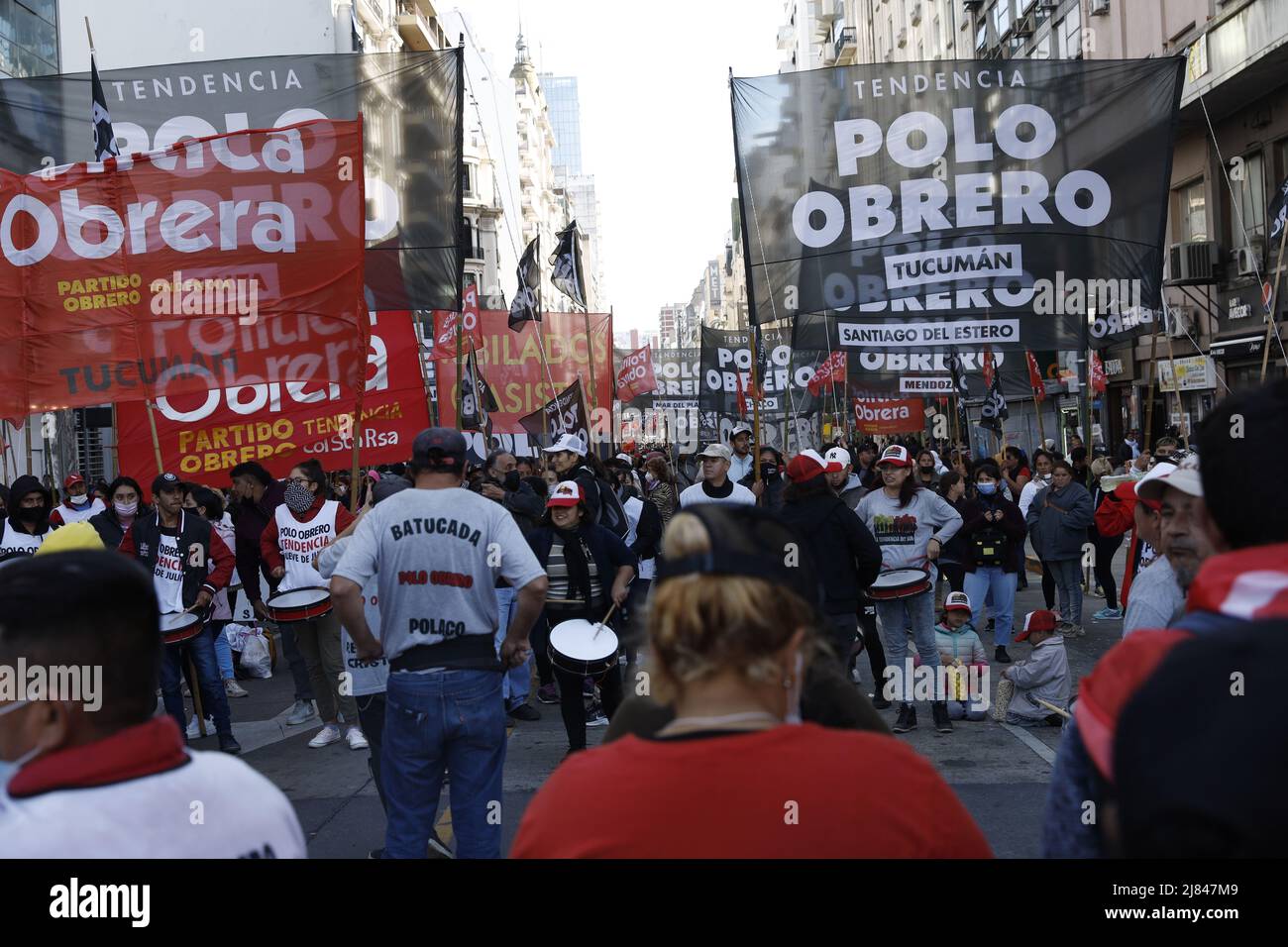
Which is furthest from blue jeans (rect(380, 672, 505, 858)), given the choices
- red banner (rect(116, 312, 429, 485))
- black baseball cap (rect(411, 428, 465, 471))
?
red banner (rect(116, 312, 429, 485))

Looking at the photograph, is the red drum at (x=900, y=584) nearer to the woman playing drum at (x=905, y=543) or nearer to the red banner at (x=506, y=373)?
the woman playing drum at (x=905, y=543)

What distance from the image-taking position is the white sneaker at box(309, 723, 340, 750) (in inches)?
317

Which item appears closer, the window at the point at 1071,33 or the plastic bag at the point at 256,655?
the plastic bag at the point at 256,655

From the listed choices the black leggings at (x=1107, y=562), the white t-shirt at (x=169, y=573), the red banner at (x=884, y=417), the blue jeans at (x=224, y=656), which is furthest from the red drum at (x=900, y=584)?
the red banner at (x=884, y=417)

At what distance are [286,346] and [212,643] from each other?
2088mm

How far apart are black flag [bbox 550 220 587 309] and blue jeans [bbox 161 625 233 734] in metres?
11.8

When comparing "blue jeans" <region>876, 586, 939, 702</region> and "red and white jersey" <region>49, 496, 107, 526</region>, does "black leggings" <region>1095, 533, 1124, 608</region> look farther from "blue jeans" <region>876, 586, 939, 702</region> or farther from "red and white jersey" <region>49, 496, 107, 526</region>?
"red and white jersey" <region>49, 496, 107, 526</region>

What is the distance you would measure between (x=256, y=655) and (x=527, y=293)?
7711mm

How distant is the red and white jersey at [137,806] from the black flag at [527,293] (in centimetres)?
1496

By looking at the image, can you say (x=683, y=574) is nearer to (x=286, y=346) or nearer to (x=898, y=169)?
(x=286, y=346)

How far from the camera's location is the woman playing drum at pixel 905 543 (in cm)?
834

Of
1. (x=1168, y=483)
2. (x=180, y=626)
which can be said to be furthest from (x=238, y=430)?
(x=1168, y=483)
